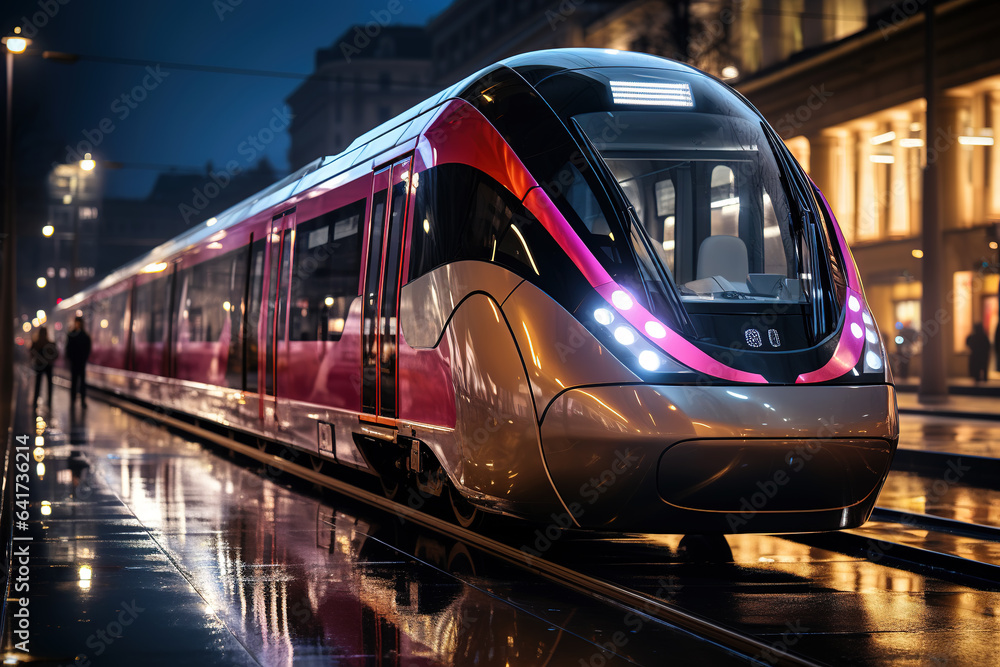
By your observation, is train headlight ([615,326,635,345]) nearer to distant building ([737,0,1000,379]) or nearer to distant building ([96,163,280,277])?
distant building ([737,0,1000,379])

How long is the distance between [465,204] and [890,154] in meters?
26.1

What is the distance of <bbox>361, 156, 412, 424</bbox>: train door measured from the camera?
29.5 ft

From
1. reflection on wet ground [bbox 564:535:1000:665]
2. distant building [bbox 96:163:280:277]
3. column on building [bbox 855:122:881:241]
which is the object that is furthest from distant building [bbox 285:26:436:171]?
reflection on wet ground [bbox 564:535:1000:665]

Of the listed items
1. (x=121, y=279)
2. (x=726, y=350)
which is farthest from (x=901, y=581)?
(x=121, y=279)

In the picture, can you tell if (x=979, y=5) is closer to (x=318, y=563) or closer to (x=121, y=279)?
(x=121, y=279)

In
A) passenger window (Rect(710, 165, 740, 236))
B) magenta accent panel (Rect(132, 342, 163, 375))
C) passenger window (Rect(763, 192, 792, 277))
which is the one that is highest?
passenger window (Rect(710, 165, 740, 236))

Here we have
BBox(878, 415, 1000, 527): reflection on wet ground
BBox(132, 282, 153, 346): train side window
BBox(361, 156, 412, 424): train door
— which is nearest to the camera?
BBox(361, 156, 412, 424): train door

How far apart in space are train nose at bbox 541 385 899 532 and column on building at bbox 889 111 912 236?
25591mm

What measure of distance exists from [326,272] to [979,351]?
20.7 meters

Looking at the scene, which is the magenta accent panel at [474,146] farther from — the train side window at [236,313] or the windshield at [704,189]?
the train side window at [236,313]

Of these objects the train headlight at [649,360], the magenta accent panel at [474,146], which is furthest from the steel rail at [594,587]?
the magenta accent panel at [474,146]

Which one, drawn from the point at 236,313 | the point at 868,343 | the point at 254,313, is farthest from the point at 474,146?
the point at 236,313

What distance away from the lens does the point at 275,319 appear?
12688mm

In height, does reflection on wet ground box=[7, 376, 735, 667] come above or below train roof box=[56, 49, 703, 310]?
below
